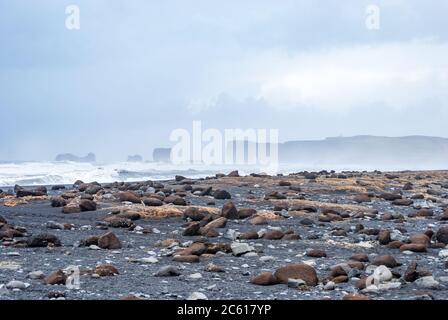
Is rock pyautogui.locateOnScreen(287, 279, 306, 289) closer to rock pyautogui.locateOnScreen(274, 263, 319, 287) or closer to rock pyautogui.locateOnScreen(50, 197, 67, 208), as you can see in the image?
rock pyautogui.locateOnScreen(274, 263, 319, 287)

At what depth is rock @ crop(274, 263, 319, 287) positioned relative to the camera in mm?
5809

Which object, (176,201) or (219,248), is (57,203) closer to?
(176,201)

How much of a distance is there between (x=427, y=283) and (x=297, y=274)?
3.79ft

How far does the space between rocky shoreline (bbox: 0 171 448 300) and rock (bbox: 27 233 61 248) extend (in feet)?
0.04

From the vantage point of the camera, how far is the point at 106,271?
20.0ft

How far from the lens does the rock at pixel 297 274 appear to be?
19.1 ft

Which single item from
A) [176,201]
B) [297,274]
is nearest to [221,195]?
[176,201]

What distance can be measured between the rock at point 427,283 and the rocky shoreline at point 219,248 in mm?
13

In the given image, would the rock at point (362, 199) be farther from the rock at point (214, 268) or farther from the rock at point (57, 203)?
the rock at point (214, 268)

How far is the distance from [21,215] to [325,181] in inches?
399

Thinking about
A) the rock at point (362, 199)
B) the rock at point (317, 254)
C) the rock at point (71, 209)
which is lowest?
the rock at point (317, 254)

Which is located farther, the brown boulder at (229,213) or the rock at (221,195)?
the rock at (221,195)

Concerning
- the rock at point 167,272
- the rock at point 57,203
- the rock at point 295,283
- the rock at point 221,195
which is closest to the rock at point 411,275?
the rock at point 295,283
